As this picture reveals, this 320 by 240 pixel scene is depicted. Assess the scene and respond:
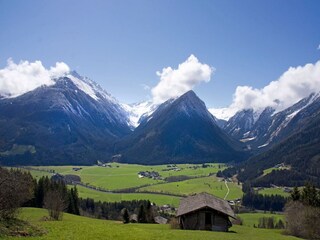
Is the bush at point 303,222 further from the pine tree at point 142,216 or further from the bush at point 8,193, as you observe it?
the bush at point 8,193

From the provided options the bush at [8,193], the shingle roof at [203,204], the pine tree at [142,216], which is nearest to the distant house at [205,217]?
the shingle roof at [203,204]

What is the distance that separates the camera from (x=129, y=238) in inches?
1810

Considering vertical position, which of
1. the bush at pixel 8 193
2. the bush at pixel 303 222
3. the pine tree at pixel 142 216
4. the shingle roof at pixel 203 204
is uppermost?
the bush at pixel 8 193

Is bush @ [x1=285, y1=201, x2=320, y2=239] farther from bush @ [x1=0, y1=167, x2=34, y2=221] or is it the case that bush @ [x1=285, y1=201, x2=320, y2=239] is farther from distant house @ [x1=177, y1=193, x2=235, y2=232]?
bush @ [x1=0, y1=167, x2=34, y2=221]

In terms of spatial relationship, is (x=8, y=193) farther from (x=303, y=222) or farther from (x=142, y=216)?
(x=142, y=216)

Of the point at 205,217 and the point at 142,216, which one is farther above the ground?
the point at 205,217

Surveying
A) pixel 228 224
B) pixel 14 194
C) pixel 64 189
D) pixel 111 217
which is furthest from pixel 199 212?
pixel 111 217

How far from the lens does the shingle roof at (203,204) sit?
80125 mm

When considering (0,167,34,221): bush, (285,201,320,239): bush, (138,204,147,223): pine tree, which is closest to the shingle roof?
(285,201,320,239): bush

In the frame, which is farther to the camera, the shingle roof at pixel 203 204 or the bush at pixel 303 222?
the shingle roof at pixel 203 204

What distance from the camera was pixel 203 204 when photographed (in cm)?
8031

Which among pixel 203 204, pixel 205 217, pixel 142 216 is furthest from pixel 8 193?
pixel 142 216

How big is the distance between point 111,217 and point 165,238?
409ft

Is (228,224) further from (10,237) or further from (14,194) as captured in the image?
(10,237)
